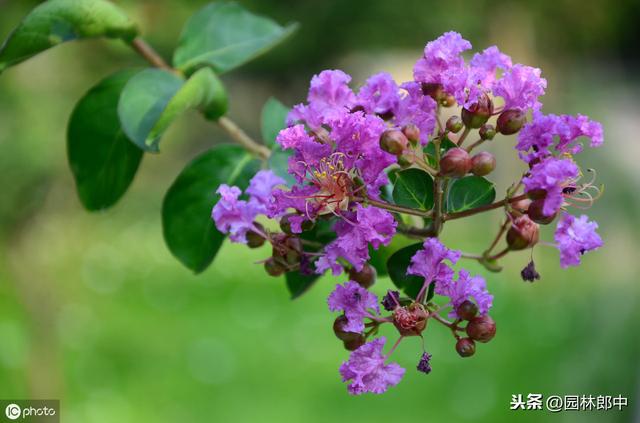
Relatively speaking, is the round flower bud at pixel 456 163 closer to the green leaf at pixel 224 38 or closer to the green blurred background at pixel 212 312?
the green leaf at pixel 224 38

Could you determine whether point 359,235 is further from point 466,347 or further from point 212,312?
point 212,312

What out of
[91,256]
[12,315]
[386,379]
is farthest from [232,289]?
[386,379]

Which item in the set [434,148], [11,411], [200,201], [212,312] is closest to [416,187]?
[434,148]

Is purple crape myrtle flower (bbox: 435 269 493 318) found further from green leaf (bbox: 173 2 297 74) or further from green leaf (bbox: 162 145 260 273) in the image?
green leaf (bbox: 173 2 297 74)

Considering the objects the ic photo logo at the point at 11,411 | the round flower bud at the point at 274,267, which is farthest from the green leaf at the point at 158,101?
the ic photo logo at the point at 11,411

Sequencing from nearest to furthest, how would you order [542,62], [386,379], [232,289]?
[386,379]
[232,289]
[542,62]

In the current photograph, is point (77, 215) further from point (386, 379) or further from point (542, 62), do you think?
point (542, 62)
